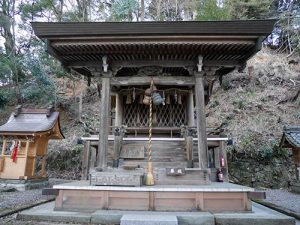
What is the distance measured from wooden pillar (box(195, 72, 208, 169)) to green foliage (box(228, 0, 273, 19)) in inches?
684

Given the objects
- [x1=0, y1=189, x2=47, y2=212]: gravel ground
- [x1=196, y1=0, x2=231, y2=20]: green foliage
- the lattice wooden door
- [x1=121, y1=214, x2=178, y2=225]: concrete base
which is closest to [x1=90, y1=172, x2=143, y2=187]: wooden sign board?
[x1=121, y1=214, x2=178, y2=225]: concrete base

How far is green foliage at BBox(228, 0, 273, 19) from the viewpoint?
2191 cm

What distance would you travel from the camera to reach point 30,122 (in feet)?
39.2

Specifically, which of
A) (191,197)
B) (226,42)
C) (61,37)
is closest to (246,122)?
(226,42)

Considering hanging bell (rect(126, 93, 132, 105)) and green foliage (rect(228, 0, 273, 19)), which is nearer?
hanging bell (rect(126, 93, 132, 105))

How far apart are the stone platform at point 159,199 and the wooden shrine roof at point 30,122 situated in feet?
21.3

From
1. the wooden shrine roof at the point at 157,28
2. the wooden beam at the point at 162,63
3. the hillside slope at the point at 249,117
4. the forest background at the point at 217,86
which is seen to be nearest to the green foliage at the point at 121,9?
the forest background at the point at 217,86

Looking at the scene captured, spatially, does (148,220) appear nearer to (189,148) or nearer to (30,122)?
(189,148)

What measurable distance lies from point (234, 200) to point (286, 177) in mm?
9725

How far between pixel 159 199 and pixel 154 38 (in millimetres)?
4026

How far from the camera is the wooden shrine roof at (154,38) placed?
622 centimetres

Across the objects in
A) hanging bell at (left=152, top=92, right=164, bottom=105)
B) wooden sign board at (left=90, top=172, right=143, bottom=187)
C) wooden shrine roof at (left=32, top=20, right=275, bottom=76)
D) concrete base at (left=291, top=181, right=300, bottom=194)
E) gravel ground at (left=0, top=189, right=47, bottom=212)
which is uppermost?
wooden shrine roof at (left=32, top=20, right=275, bottom=76)

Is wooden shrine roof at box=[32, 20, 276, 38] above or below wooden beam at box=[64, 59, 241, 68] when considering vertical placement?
above

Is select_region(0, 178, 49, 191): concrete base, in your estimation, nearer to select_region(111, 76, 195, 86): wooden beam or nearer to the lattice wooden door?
the lattice wooden door
